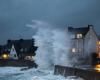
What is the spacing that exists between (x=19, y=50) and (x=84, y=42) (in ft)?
94.6

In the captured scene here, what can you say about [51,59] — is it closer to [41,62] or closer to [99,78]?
[41,62]

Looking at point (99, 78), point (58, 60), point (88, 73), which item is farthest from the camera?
point (58, 60)

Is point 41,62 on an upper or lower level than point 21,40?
lower

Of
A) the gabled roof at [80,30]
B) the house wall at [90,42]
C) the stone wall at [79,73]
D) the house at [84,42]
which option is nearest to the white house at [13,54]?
the gabled roof at [80,30]

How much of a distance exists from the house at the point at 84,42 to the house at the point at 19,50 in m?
20.6

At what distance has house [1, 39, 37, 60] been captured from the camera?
93988mm

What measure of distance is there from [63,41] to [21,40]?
1184 inches

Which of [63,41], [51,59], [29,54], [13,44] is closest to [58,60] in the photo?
[51,59]

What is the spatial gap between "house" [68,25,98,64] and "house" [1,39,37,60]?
2055 cm

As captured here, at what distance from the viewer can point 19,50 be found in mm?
96750

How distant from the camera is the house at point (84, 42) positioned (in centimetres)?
7331

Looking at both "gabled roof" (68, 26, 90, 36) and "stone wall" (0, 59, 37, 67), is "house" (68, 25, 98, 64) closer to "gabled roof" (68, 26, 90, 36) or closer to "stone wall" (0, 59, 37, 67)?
"gabled roof" (68, 26, 90, 36)

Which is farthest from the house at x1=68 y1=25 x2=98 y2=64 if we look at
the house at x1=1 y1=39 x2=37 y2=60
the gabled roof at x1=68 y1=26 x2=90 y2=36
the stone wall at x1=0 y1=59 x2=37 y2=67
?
the house at x1=1 y1=39 x2=37 y2=60

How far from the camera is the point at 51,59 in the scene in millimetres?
69375
